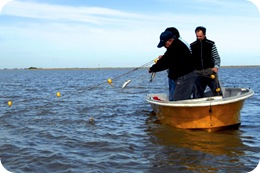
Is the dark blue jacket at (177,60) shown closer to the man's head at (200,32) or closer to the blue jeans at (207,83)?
the man's head at (200,32)

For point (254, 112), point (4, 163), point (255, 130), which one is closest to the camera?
point (4, 163)

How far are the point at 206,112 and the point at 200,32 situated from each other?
200cm

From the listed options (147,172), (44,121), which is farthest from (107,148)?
(44,121)

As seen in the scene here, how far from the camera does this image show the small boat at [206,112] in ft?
25.9

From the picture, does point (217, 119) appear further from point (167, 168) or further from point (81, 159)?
point (81, 159)

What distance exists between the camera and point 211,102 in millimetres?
7809

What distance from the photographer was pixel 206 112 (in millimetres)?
8062

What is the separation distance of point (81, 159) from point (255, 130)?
4744 mm

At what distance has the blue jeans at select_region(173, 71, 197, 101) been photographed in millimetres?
7996

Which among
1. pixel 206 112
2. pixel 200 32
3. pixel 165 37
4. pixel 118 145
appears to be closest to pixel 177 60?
pixel 165 37

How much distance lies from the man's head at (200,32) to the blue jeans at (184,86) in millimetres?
1054

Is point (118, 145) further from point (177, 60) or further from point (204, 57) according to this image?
point (204, 57)

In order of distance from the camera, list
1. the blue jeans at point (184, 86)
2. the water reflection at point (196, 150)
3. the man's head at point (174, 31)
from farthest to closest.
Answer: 1. the blue jeans at point (184, 86)
2. the man's head at point (174, 31)
3. the water reflection at point (196, 150)

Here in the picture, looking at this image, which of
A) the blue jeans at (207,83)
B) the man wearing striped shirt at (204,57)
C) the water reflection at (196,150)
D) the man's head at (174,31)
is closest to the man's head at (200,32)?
the man wearing striped shirt at (204,57)
